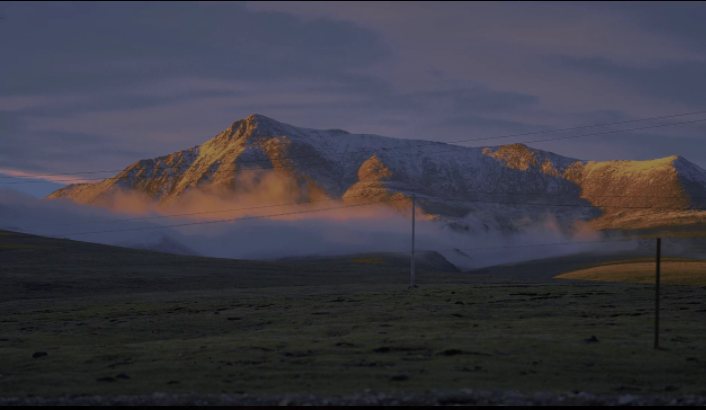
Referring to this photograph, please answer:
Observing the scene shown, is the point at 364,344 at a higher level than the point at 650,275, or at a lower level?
higher

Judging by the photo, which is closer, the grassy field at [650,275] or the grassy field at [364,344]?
the grassy field at [364,344]

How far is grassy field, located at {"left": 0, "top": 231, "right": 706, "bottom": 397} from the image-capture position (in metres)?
21.1

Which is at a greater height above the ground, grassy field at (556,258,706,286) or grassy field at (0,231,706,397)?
grassy field at (0,231,706,397)

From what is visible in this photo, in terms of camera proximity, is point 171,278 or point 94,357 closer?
point 94,357

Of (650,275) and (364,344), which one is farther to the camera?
(650,275)

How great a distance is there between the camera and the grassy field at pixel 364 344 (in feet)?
69.4

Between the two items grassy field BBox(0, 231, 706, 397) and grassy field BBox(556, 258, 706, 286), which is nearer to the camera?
grassy field BBox(0, 231, 706, 397)

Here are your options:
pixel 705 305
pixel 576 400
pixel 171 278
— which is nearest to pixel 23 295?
pixel 171 278

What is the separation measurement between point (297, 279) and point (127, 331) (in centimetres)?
6940

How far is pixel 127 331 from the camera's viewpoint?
4059 centimetres

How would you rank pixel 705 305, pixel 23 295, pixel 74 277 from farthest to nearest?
pixel 74 277 → pixel 23 295 → pixel 705 305

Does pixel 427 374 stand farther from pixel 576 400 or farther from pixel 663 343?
pixel 663 343

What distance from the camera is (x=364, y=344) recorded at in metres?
28.5

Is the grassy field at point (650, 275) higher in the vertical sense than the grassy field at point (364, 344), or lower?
lower
